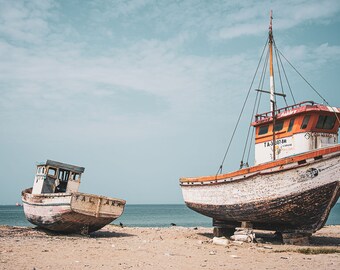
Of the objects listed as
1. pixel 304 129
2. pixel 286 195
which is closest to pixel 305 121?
pixel 304 129

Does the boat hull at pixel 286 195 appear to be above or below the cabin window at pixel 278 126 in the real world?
below

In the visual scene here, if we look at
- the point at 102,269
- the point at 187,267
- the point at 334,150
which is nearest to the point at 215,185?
the point at 334,150

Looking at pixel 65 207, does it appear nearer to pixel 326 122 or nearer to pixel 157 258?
pixel 157 258

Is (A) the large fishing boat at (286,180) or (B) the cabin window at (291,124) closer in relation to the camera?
(A) the large fishing boat at (286,180)

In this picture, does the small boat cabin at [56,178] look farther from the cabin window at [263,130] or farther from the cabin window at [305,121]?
the cabin window at [305,121]

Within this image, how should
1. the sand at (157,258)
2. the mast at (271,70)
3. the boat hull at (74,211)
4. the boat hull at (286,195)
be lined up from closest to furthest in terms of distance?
the sand at (157,258) < the boat hull at (286,195) < the boat hull at (74,211) < the mast at (271,70)

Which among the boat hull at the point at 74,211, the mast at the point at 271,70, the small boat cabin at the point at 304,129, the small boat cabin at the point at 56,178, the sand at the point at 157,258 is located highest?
the mast at the point at 271,70

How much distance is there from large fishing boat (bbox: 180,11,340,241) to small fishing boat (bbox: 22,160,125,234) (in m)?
5.03

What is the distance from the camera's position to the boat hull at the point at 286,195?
458 inches

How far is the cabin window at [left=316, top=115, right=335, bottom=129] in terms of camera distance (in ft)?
44.5

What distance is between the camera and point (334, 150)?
11367 mm

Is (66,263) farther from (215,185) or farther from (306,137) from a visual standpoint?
(306,137)

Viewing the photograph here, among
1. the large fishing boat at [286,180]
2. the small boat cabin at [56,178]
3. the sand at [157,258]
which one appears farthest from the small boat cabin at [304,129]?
the small boat cabin at [56,178]

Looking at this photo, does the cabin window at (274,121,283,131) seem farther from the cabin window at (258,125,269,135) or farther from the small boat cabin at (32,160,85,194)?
the small boat cabin at (32,160,85,194)
